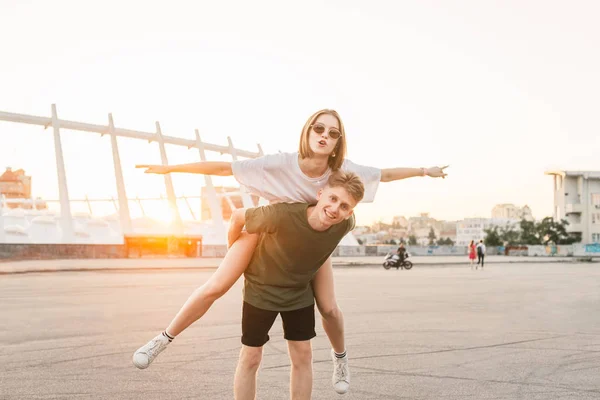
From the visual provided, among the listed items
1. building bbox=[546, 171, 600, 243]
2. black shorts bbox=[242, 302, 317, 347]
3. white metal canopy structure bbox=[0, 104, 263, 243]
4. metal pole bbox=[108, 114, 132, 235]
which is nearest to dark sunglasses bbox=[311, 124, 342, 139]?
black shorts bbox=[242, 302, 317, 347]

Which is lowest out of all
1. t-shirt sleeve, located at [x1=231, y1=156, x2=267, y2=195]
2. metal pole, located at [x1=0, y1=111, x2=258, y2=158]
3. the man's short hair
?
the man's short hair

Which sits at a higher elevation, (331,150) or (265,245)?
(331,150)

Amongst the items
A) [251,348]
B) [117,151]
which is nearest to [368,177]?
[251,348]

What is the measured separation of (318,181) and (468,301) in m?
9.88

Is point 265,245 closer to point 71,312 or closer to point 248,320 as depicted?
point 248,320

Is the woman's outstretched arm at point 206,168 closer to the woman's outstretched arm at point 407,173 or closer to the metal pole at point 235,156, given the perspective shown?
the woman's outstretched arm at point 407,173

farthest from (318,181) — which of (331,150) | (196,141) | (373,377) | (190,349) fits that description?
(196,141)

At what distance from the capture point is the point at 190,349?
21.7 feet

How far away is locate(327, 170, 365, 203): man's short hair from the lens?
3576 millimetres

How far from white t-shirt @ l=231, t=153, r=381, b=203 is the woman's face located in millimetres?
152

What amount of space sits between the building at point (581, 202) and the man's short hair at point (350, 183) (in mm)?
94851

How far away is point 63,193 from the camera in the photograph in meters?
Answer: 38.2

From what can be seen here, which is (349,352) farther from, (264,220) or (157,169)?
(264,220)

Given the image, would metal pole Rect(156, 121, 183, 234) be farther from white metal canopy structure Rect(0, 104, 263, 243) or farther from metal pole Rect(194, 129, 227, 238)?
metal pole Rect(194, 129, 227, 238)
